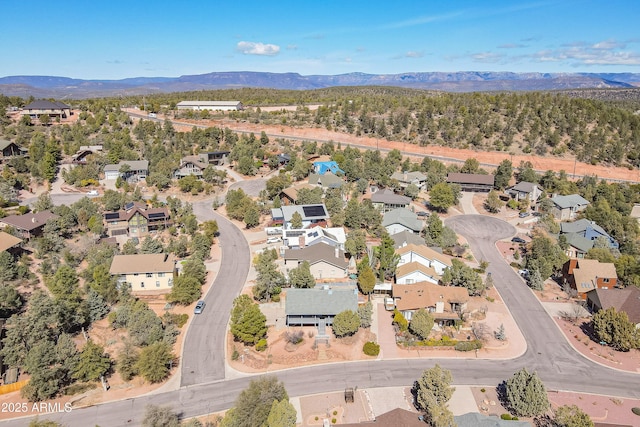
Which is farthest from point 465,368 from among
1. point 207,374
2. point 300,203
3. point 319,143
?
point 319,143

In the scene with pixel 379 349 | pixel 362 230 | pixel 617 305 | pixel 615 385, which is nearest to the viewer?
pixel 615 385

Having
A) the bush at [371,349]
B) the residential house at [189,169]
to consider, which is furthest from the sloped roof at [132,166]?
the bush at [371,349]

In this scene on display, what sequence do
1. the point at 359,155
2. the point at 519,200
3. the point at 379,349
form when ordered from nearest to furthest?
the point at 379,349 < the point at 519,200 < the point at 359,155

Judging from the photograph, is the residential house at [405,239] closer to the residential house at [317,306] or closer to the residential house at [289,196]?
the residential house at [317,306]

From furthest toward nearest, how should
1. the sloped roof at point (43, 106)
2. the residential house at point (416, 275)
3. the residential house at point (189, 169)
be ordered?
the sloped roof at point (43, 106) → the residential house at point (189, 169) → the residential house at point (416, 275)

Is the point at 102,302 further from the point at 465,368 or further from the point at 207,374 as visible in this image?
the point at 465,368

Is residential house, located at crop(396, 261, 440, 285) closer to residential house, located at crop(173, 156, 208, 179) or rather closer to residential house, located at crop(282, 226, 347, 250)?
residential house, located at crop(282, 226, 347, 250)
